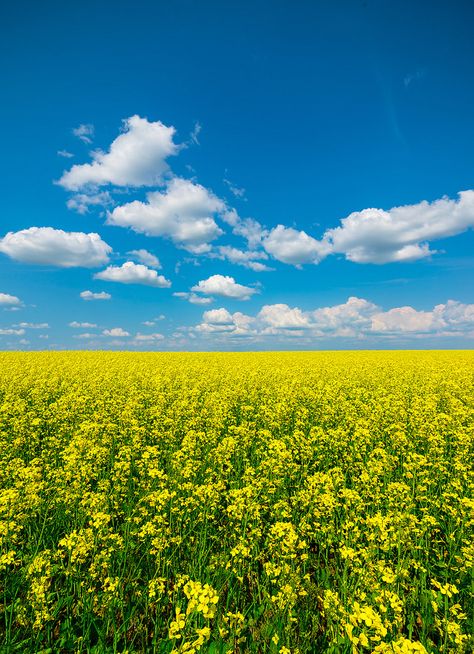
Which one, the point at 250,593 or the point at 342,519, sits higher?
the point at 342,519

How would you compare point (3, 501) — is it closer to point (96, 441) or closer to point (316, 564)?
point (96, 441)

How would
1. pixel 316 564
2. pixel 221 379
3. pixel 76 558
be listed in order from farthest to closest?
1. pixel 221 379
2. pixel 316 564
3. pixel 76 558

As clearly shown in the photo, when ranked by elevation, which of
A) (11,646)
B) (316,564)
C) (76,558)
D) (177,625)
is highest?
(177,625)

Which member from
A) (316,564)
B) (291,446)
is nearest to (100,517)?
(316,564)

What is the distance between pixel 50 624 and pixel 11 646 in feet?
1.41

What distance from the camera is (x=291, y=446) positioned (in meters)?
7.82

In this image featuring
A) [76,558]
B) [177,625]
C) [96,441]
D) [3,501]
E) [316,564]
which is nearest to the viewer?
[177,625]

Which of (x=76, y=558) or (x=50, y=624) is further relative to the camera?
(x=76, y=558)

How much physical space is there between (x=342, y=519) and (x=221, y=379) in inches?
472

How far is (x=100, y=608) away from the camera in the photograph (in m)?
4.34

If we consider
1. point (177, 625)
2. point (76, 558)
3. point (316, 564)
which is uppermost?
point (177, 625)

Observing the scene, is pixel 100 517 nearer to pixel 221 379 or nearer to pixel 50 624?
pixel 50 624

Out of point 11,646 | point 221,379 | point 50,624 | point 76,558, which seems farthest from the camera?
point 221,379

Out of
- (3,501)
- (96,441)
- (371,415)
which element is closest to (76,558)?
(3,501)
